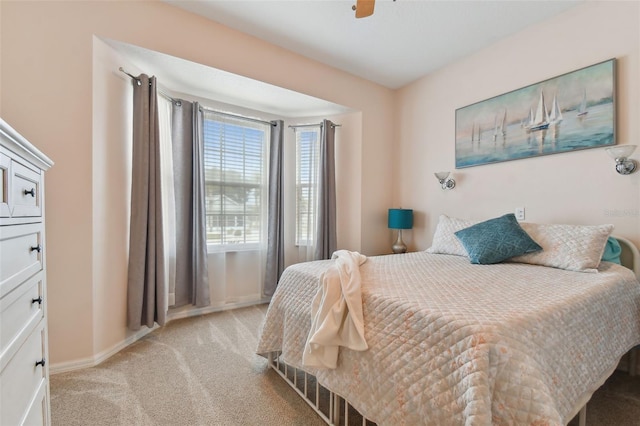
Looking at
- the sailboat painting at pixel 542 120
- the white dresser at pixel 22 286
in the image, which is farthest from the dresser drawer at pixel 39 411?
the sailboat painting at pixel 542 120

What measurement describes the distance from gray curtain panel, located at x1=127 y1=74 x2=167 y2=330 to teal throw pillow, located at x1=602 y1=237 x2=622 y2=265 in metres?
3.44

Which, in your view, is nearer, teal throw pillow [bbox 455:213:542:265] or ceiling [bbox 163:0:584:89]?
teal throw pillow [bbox 455:213:542:265]

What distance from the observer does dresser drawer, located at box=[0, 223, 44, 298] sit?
764 mm

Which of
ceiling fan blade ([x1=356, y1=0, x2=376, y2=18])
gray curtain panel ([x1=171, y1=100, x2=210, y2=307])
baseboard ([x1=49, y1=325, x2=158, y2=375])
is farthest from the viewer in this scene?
gray curtain panel ([x1=171, y1=100, x2=210, y2=307])

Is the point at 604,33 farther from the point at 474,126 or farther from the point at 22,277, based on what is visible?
the point at 22,277

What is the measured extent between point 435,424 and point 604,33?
9.74ft

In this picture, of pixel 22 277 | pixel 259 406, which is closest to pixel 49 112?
pixel 22 277

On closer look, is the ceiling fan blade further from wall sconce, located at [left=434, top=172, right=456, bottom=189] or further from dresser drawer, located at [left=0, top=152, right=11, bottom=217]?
wall sconce, located at [left=434, top=172, right=456, bottom=189]

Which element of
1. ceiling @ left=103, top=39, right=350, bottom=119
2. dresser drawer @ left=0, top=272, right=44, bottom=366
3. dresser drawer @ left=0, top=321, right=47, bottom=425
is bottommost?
dresser drawer @ left=0, top=321, right=47, bottom=425

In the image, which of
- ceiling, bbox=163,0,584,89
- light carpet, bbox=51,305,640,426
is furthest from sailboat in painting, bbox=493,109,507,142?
light carpet, bbox=51,305,640,426

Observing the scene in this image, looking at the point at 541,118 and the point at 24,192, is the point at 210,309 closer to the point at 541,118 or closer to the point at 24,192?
the point at 24,192

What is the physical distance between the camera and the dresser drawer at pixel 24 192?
84 cm

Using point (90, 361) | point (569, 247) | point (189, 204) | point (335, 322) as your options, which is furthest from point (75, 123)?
point (569, 247)

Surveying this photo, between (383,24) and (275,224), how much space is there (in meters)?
2.31
